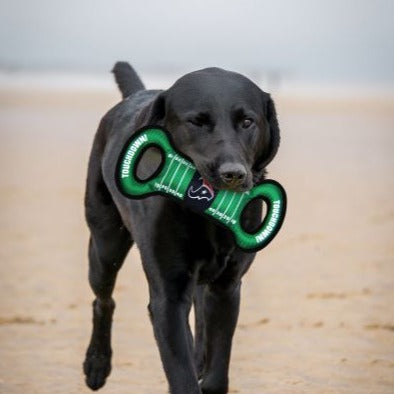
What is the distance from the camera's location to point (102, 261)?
5828mm

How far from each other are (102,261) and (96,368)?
51 cm

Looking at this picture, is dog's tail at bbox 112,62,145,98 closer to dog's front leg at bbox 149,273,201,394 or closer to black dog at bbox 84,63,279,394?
black dog at bbox 84,63,279,394

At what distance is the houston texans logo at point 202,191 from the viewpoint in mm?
4625

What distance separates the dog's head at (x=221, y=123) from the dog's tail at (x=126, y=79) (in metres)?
1.31

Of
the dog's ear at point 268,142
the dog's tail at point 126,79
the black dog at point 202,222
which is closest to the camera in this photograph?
the black dog at point 202,222

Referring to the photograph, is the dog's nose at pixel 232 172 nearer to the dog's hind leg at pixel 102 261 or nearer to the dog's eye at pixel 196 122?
the dog's eye at pixel 196 122

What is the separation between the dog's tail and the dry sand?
1.38 meters

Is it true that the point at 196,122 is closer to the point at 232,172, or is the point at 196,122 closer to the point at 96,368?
the point at 232,172

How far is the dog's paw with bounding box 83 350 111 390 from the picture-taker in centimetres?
588

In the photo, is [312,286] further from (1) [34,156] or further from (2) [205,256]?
(1) [34,156]

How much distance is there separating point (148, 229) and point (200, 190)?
33cm

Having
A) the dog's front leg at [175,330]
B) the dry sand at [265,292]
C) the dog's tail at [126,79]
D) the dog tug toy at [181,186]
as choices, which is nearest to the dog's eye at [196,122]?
the dog tug toy at [181,186]

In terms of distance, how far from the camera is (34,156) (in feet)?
55.2

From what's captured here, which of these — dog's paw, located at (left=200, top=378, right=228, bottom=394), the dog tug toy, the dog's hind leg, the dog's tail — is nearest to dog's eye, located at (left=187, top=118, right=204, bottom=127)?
the dog tug toy
